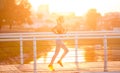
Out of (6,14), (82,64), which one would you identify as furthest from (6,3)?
(82,64)

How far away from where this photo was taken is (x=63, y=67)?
43.8ft

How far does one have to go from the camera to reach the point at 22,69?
13.0 m

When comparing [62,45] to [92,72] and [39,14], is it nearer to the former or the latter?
[92,72]

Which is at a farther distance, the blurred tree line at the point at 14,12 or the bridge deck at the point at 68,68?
the blurred tree line at the point at 14,12

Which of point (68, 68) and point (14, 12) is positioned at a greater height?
point (14, 12)

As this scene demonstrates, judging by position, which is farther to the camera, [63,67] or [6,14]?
[6,14]

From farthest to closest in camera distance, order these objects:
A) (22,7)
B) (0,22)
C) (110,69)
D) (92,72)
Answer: (22,7)
(0,22)
(110,69)
(92,72)

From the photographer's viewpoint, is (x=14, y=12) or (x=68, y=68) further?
(x=14, y=12)

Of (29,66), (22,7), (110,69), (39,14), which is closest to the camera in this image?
(110,69)

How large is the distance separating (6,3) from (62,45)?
60022 millimetres

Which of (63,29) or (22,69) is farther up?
(63,29)

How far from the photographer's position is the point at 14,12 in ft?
242

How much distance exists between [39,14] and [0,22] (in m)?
63.1

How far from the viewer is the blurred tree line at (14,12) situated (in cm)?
7181
